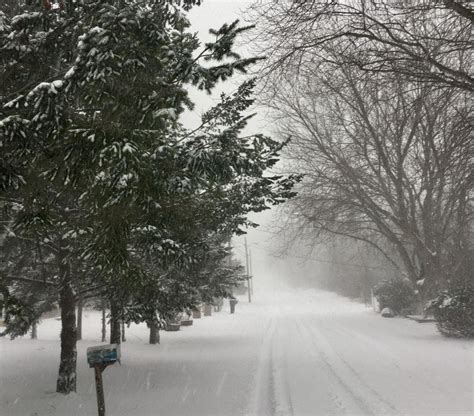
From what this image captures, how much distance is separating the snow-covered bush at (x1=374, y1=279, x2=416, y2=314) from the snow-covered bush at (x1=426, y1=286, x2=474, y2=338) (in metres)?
11.8

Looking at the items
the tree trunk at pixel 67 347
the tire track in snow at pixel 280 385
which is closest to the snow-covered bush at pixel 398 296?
the tire track in snow at pixel 280 385

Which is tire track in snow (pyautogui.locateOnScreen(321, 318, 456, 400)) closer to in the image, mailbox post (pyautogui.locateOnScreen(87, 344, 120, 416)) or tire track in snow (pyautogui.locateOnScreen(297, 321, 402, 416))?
tire track in snow (pyautogui.locateOnScreen(297, 321, 402, 416))

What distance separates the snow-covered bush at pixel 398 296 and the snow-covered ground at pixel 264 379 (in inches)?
449

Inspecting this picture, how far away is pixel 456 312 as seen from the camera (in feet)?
45.0

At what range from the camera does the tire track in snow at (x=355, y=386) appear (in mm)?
6539

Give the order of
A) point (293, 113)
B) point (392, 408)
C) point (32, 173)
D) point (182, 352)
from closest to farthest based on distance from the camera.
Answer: point (32, 173)
point (392, 408)
point (182, 352)
point (293, 113)

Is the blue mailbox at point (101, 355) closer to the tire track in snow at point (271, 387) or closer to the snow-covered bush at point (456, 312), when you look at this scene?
the tire track in snow at point (271, 387)

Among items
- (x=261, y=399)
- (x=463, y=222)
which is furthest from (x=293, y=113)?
(x=261, y=399)

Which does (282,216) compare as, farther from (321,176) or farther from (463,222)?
(463,222)

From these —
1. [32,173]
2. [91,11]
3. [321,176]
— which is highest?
[321,176]

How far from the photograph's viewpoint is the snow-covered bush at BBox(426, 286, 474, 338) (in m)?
13.4

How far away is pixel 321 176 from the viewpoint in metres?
20.9

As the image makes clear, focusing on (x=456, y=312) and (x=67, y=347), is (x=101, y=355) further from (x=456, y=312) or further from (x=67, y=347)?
(x=456, y=312)

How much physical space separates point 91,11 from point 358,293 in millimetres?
57818
